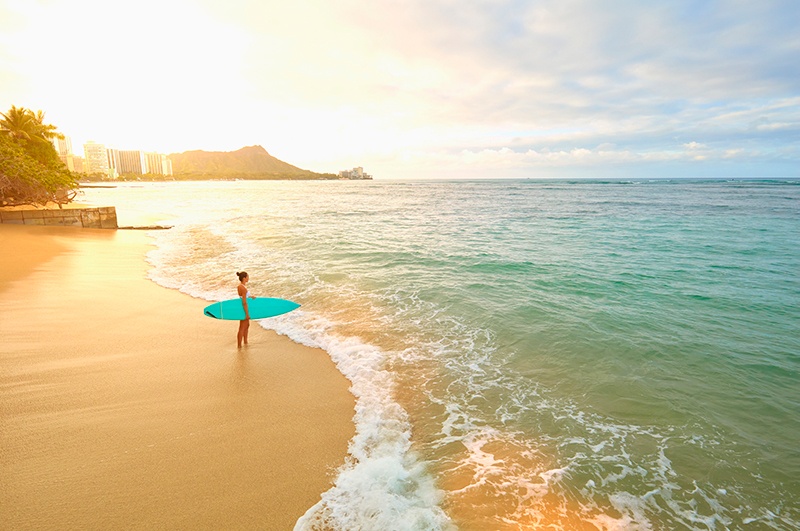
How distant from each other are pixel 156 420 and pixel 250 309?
3.46 m

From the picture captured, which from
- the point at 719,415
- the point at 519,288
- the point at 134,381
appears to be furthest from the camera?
the point at 519,288

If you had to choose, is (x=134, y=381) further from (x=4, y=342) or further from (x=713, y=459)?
(x=713, y=459)

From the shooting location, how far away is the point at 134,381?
6.58 m

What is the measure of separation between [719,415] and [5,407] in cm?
1091

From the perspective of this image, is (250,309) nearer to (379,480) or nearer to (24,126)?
(379,480)

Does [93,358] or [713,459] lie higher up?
[93,358]

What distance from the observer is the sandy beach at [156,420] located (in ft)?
13.4

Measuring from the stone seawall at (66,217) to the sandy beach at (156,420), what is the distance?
1933 centimetres

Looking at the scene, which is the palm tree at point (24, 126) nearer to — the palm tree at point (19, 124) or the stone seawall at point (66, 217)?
the palm tree at point (19, 124)

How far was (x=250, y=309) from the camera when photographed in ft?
28.8

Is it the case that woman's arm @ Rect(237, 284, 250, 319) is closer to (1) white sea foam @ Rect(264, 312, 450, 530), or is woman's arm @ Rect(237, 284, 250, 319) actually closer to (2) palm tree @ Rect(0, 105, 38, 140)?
(1) white sea foam @ Rect(264, 312, 450, 530)

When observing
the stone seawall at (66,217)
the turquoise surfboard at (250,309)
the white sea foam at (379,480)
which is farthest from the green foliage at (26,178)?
the white sea foam at (379,480)

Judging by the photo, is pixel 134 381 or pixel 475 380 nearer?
pixel 134 381

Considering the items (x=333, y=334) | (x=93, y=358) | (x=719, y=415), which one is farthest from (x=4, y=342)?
(x=719, y=415)
